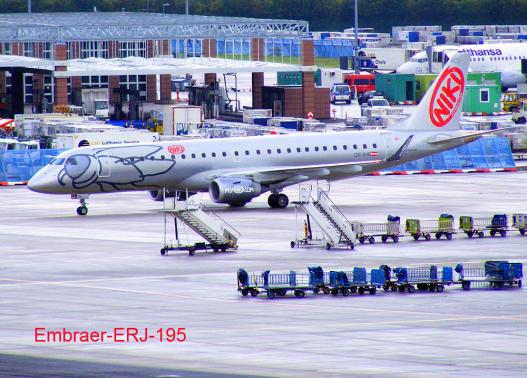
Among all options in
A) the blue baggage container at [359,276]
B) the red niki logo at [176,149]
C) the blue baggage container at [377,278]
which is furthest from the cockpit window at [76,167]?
the blue baggage container at [377,278]

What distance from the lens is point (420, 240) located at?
208 ft

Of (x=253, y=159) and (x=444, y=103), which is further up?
(x=444, y=103)

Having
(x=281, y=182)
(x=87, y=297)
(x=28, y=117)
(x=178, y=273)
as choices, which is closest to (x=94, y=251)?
(x=178, y=273)

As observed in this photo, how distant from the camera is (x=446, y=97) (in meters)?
81.4

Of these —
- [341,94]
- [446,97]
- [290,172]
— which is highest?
[446,97]

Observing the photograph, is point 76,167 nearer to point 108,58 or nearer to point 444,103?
point 444,103

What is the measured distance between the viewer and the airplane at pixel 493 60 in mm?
159875

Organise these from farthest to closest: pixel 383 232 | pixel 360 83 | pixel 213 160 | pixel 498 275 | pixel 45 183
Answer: pixel 360 83
pixel 213 160
pixel 45 183
pixel 383 232
pixel 498 275

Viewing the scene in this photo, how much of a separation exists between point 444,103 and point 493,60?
269 ft

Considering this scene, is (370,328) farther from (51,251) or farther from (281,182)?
(281,182)

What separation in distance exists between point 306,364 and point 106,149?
125 feet

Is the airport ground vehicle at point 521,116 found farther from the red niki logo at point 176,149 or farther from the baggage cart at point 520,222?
the baggage cart at point 520,222

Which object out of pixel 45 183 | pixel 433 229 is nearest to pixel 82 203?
pixel 45 183

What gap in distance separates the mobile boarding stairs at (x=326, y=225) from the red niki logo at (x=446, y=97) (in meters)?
18.1
